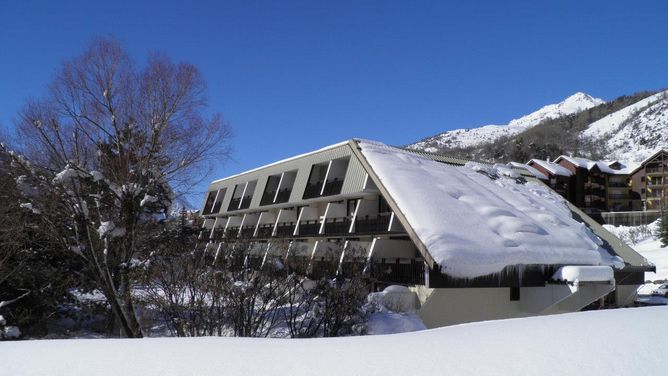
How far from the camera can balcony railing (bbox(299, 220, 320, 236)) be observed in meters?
28.2

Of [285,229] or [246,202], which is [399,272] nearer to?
[285,229]

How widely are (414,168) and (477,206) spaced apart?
157 inches

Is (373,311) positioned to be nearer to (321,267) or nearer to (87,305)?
(321,267)

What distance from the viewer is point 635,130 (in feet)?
502

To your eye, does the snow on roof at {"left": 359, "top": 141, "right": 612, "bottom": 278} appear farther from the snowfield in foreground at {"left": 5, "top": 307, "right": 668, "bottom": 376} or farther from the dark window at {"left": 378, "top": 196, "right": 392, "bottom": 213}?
the snowfield in foreground at {"left": 5, "top": 307, "right": 668, "bottom": 376}

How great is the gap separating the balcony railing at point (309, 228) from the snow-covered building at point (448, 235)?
2.9 inches

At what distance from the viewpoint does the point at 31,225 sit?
14.6 metres

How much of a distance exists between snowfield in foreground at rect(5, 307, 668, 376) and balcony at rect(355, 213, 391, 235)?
16.1 m

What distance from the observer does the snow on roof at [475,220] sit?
60.6ft

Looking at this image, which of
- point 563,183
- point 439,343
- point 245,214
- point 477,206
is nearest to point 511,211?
point 477,206

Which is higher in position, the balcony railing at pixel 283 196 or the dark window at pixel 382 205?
the balcony railing at pixel 283 196

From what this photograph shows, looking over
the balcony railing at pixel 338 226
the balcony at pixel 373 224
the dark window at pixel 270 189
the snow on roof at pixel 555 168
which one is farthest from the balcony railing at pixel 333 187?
the snow on roof at pixel 555 168

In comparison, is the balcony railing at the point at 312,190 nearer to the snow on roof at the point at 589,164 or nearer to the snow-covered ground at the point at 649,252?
the snow-covered ground at the point at 649,252

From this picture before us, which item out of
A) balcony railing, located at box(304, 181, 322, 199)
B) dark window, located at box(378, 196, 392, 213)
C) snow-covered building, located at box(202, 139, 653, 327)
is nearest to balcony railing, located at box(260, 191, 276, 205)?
snow-covered building, located at box(202, 139, 653, 327)
